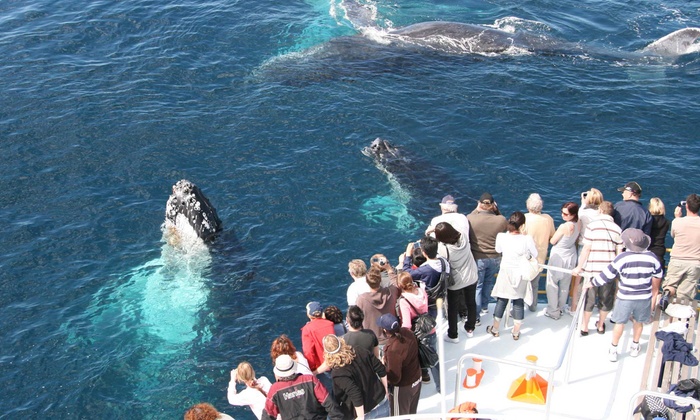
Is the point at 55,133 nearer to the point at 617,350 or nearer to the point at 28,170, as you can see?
the point at 28,170

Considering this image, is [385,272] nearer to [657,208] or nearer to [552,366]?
[552,366]

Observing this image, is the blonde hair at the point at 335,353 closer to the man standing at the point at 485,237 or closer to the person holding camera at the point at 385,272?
the person holding camera at the point at 385,272

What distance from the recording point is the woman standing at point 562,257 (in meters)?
14.1

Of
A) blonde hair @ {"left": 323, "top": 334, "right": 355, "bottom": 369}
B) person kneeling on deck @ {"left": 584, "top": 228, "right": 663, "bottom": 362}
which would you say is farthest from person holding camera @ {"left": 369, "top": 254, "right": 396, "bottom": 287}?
person kneeling on deck @ {"left": 584, "top": 228, "right": 663, "bottom": 362}

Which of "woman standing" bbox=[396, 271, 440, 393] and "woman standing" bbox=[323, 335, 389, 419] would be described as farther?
"woman standing" bbox=[396, 271, 440, 393]

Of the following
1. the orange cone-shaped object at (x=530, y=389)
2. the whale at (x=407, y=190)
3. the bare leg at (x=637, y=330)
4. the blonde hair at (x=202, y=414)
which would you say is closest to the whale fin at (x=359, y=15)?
the whale at (x=407, y=190)

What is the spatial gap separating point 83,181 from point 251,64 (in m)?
10.9

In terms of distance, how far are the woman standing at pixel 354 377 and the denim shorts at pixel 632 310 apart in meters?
5.00

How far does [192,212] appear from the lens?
22.9 meters

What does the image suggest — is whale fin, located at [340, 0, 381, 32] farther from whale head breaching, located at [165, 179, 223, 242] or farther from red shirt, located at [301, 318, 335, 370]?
red shirt, located at [301, 318, 335, 370]

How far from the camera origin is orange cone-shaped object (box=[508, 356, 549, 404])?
12.9m

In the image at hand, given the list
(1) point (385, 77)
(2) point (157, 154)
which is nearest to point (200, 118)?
(2) point (157, 154)

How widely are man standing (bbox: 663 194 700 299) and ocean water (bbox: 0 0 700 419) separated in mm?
9322

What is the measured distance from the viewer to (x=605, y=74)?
32.2 m
